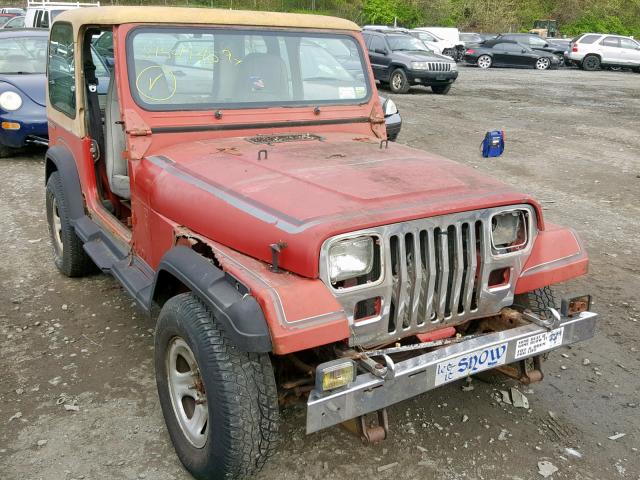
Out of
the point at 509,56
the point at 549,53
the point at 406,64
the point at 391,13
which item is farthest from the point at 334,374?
the point at 391,13

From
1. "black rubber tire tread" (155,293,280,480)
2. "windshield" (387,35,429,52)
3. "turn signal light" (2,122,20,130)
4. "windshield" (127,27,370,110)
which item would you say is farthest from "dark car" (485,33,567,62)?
"black rubber tire tread" (155,293,280,480)

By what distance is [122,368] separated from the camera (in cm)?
374

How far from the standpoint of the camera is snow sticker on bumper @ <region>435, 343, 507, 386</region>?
8.66 feet

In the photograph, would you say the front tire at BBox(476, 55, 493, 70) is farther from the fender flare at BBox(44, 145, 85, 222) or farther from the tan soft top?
the fender flare at BBox(44, 145, 85, 222)

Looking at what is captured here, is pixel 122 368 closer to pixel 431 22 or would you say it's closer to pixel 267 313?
pixel 267 313

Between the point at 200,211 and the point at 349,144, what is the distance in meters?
A: 1.12

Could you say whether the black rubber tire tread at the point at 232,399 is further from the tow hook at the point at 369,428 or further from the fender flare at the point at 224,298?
the tow hook at the point at 369,428

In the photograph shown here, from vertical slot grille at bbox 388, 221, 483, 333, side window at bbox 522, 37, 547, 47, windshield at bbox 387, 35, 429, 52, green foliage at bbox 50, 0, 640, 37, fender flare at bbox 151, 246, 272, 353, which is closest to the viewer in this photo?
fender flare at bbox 151, 246, 272, 353

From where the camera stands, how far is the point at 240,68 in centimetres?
382

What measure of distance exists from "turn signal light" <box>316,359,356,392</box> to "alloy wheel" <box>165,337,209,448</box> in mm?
587

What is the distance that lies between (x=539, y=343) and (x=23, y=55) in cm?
859

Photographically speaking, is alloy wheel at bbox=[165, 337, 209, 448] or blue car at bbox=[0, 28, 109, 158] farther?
blue car at bbox=[0, 28, 109, 158]

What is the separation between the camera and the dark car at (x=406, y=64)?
52.4ft

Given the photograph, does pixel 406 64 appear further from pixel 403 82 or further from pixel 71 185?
pixel 71 185
